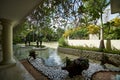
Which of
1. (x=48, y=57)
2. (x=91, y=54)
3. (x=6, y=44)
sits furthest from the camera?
(x=91, y=54)

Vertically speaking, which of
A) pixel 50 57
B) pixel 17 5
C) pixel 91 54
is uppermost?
pixel 17 5

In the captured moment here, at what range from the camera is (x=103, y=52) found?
36.8ft

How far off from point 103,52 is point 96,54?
2.14ft

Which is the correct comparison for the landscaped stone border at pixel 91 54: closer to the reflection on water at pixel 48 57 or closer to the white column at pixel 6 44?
the reflection on water at pixel 48 57

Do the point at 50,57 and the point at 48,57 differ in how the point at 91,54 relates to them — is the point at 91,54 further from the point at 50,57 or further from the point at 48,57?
the point at 48,57

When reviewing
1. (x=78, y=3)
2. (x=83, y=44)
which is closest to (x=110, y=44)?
(x=83, y=44)

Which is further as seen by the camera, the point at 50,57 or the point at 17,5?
the point at 50,57

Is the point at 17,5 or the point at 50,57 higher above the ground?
the point at 17,5

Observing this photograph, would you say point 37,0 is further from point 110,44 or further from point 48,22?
point 110,44

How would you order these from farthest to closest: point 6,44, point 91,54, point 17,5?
point 91,54
point 6,44
point 17,5

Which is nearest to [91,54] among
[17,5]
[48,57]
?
[48,57]

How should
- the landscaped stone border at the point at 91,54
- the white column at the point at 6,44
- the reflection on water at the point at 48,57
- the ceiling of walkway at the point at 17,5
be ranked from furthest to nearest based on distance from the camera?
the landscaped stone border at the point at 91,54
the reflection on water at the point at 48,57
the white column at the point at 6,44
the ceiling of walkway at the point at 17,5

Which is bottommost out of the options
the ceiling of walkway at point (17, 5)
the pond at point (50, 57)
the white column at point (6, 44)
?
the pond at point (50, 57)

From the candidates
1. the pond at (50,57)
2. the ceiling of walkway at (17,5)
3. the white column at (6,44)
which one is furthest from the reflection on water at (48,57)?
the ceiling of walkway at (17,5)
